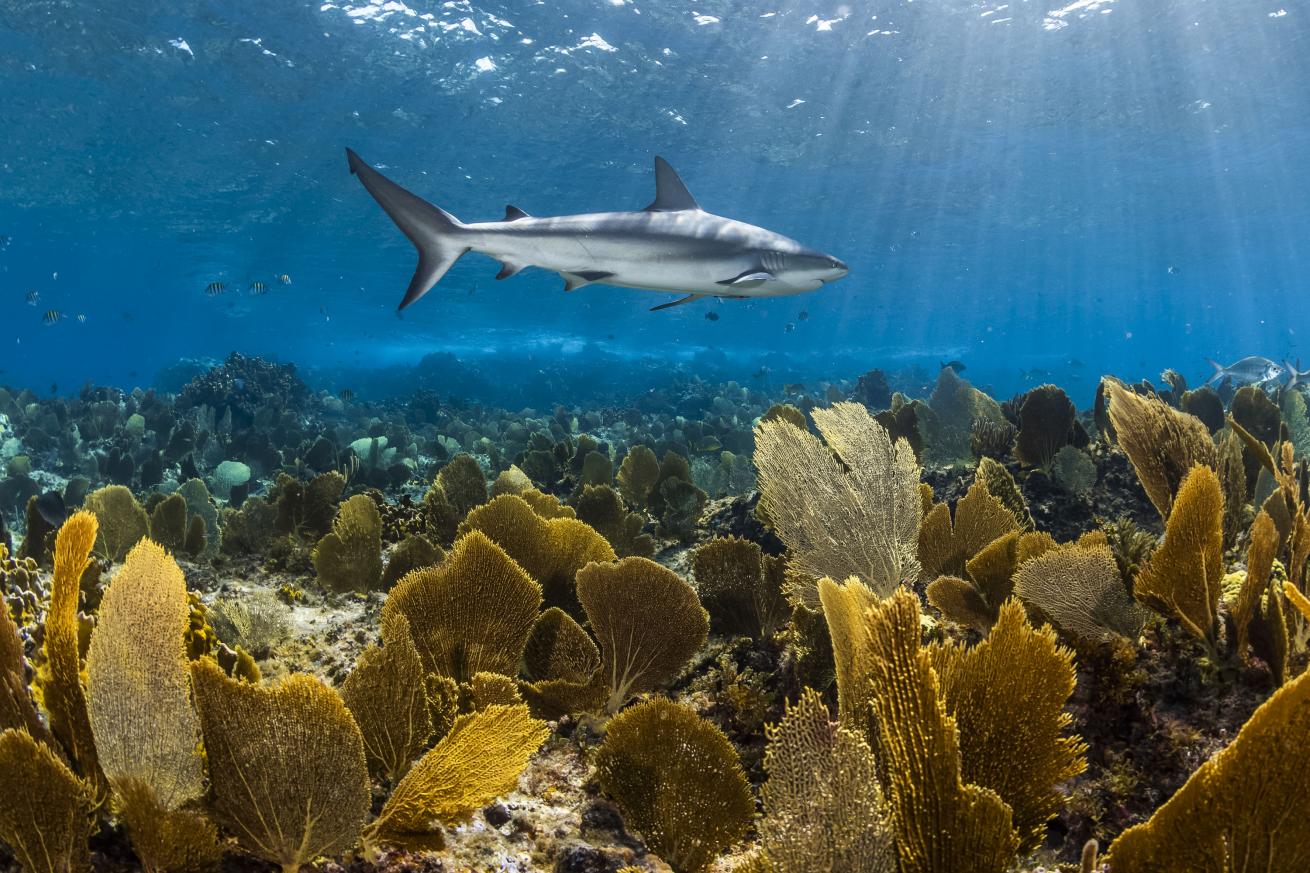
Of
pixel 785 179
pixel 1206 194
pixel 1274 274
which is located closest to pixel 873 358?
pixel 1274 274

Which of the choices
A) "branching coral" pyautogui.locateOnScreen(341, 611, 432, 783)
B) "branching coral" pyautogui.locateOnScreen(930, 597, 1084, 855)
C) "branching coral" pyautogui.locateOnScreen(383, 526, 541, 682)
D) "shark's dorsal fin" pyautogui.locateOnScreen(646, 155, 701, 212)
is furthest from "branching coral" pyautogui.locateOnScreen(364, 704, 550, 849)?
"shark's dorsal fin" pyautogui.locateOnScreen(646, 155, 701, 212)

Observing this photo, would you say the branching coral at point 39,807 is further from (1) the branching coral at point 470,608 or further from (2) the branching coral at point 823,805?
(2) the branching coral at point 823,805

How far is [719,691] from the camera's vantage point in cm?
349

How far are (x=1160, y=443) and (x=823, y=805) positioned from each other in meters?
2.89

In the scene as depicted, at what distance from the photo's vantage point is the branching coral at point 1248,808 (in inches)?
49.6

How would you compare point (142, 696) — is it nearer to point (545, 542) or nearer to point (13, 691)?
point (13, 691)

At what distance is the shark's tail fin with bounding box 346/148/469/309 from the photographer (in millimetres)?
4848

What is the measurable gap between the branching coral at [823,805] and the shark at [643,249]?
401cm

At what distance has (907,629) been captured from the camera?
143cm

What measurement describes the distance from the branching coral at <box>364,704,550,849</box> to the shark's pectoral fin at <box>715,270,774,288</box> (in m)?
4.31

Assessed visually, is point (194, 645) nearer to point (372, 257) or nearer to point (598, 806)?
point (598, 806)

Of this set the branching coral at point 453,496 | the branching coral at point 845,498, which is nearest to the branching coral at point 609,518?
the branching coral at point 453,496

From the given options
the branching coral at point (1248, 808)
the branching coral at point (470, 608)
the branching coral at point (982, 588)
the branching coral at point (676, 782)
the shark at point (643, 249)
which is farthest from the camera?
the shark at point (643, 249)

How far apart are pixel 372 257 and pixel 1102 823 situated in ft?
140
